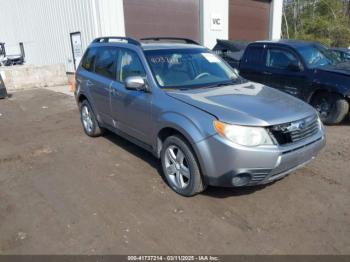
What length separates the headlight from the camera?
3.14 meters

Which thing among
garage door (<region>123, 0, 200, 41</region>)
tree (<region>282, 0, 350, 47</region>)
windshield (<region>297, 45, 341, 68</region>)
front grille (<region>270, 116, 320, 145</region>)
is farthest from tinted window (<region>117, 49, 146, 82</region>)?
tree (<region>282, 0, 350, 47</region>)

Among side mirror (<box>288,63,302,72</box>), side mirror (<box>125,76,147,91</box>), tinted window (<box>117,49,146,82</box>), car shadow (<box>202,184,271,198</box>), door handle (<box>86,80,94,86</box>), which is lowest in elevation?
car shadow (<box>202,184,271,198</box>)

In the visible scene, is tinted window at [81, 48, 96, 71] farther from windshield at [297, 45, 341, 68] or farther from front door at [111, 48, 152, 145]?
windshield at [297, 45, 341, 68]

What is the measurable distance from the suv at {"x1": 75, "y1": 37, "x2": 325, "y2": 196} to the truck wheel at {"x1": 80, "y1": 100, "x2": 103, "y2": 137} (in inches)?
27.0

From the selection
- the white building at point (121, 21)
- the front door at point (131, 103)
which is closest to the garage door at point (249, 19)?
the white building at point (121, 21)

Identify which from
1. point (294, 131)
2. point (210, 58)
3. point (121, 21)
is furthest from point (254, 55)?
point (121, 21)

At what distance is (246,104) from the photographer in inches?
138

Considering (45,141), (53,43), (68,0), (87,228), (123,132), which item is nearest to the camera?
(87,228)

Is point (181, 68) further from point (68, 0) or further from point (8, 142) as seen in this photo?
point (68, 0)

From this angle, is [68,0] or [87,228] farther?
[68,0]

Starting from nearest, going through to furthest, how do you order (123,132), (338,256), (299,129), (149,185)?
(338,256)
(299,129)
(149,185)
(123,132)

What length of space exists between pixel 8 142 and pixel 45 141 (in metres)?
0.75

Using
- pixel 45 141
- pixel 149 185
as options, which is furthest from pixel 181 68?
pixel 45 141

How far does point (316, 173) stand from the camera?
4293 mm
